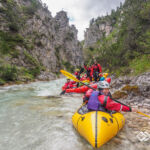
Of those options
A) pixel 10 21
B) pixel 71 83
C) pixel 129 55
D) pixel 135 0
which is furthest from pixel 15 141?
pixel 10 21

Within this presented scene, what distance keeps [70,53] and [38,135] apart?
2057 inches

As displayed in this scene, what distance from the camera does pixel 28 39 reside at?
23.1 meters

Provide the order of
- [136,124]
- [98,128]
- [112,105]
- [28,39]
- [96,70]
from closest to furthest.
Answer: [98,128] < [112,105] < [136,124] < [96,70] < [28,39]

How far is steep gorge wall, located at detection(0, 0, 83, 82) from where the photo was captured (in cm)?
1501

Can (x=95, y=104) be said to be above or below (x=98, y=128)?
above

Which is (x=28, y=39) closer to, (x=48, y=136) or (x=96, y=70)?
(x=96, y=70)

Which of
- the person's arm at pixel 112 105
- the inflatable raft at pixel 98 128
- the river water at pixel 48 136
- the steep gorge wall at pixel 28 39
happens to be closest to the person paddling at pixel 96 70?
the river water at pixel 48 136

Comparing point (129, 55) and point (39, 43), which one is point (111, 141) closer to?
point (129, 55)

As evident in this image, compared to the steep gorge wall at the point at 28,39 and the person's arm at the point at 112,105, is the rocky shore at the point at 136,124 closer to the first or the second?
the person's arm at the point at 112,105

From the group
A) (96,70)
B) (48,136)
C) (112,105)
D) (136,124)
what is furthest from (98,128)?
(96,70)

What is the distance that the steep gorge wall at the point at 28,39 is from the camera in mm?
15008

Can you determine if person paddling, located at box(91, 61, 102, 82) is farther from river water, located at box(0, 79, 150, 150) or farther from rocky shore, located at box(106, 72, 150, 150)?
river water, located at box(0, 79, 150, 150)

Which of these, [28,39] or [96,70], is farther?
[28,39]

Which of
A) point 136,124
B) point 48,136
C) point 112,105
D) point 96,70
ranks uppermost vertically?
point 96,70
